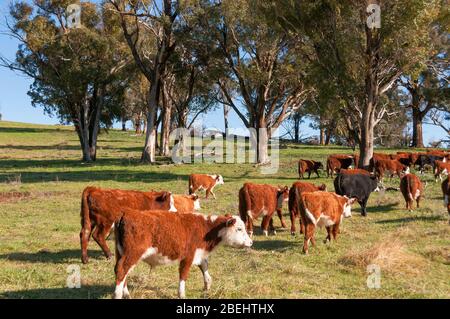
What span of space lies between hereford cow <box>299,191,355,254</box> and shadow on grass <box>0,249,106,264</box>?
15.1 feet

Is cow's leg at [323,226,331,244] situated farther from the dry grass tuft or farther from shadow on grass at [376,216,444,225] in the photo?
shadow on grass at [376,216,444,225]

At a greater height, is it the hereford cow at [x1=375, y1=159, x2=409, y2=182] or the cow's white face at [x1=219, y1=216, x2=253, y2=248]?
the hereford cow at [x1=375, y1=159, x2=409, y2=182]

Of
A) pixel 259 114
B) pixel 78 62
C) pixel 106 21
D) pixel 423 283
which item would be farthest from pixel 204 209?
pixel 106 21

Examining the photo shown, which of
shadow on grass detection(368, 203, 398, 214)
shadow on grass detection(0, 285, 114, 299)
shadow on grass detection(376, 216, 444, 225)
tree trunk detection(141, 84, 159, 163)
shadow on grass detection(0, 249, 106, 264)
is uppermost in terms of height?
tree trunk detection(141, 84, 159, 163)

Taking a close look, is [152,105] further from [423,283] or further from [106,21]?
[423,283]

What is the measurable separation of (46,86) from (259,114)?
55.2 ft

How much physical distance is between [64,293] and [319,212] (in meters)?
6.02

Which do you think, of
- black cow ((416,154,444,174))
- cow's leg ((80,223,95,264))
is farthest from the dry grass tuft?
black cow ((416,154,444,174))

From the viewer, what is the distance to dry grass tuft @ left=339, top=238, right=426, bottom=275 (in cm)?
998

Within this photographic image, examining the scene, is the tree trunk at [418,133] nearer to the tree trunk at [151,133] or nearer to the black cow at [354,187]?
the tree trunk at [151,133]

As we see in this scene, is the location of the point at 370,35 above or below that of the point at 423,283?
above

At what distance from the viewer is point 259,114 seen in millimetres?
35156

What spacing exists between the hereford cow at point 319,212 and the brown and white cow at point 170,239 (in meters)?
3.15

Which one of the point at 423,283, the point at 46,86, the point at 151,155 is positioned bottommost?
the point at 423,283
